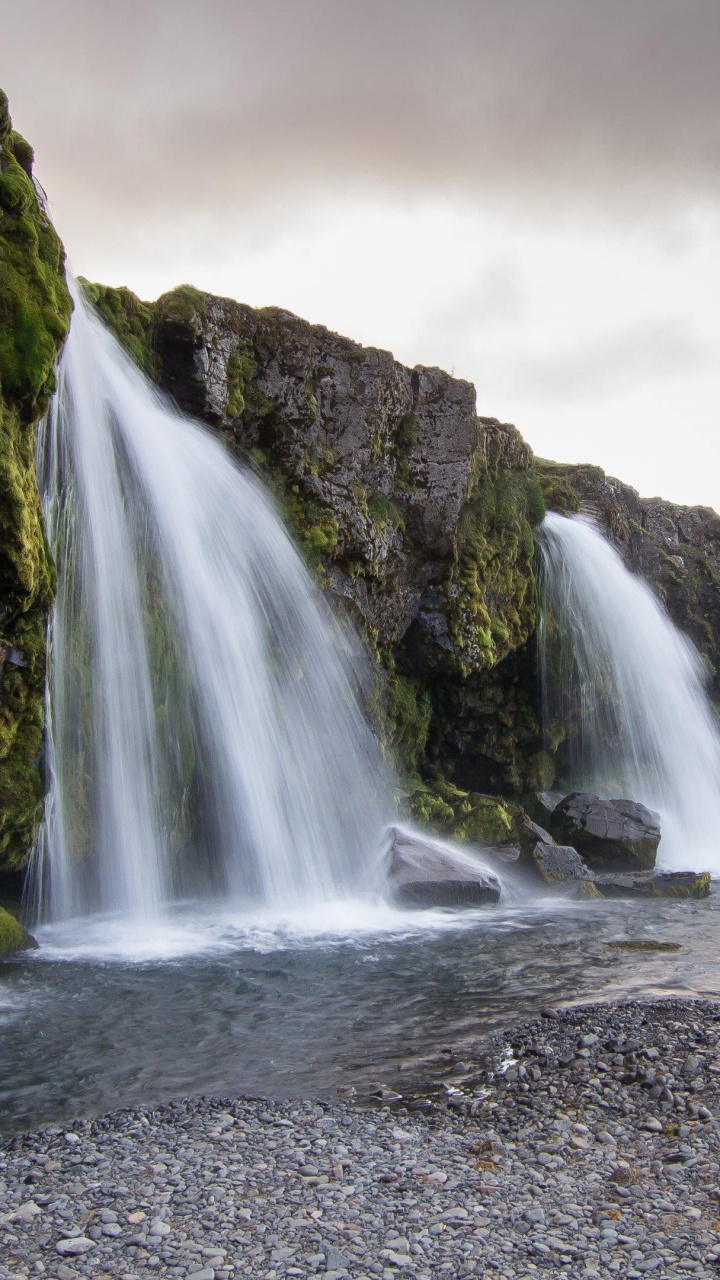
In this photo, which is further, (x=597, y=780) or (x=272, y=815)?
(x=597, y=780)

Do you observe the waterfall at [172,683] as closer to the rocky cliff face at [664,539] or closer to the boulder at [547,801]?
the boulder at [547,801]

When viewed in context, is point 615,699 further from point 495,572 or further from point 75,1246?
point 75,1246

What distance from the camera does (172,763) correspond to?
48.9 feet

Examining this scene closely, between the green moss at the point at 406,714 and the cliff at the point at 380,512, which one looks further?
the green moss at the point at 406,714

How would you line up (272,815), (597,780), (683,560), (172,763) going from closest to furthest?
1. (172,763)
2. (272,815)
3. (597,780)
4. (683,560)

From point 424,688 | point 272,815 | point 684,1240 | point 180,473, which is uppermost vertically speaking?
point 180,473

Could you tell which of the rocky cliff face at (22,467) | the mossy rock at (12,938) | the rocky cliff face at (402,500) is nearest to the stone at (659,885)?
the rocky cliff face at (402,500)

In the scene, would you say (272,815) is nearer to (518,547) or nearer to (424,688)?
(424,688)

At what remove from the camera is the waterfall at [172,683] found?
13.8m

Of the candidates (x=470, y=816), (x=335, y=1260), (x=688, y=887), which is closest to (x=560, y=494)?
(x=470, y=816)

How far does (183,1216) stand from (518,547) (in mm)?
21045

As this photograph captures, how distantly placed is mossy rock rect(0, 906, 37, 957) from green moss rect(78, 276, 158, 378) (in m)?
10.7

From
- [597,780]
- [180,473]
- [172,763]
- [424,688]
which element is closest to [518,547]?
[424,688]

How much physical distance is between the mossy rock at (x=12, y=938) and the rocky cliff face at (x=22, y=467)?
1165 millimetres
